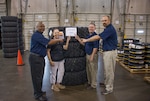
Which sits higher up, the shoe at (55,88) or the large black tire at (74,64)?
the large black tire at (74,64)

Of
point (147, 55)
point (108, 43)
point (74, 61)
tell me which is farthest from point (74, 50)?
point (147, 55)

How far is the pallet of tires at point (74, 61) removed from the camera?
500cm

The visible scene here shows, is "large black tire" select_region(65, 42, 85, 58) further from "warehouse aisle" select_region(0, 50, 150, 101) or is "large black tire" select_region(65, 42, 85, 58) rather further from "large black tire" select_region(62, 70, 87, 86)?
"warehouse aisle" select_region(0, 50, 150, 101)

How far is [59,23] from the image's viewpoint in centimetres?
1359

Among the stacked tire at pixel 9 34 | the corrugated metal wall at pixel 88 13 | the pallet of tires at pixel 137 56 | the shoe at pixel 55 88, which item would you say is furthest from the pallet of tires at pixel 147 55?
the stacked tire at pixel 9 34

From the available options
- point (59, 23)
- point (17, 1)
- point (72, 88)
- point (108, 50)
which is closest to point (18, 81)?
point (72, 88)

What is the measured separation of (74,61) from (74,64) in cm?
9

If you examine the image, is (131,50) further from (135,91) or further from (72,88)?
(72,88)

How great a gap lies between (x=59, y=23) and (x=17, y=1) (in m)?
3.52

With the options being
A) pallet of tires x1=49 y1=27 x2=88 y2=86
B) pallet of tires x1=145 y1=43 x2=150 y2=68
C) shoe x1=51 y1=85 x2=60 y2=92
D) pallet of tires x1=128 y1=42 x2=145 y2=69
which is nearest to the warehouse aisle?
shoe x1=51 y1=85 x2=60 y2=92

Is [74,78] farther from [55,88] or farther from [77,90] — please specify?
[55,88]

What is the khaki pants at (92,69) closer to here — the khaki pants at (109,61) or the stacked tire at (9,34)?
the khaki pants at (109,61)

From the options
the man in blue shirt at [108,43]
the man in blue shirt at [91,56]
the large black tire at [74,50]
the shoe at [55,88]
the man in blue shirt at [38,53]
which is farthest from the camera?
the large black tire at [74,50]

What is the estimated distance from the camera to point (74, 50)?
16.5ft
